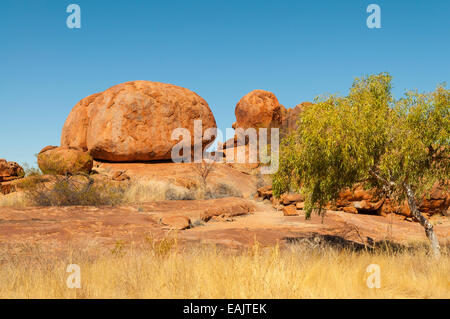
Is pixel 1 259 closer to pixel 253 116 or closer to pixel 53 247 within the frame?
pixel 53 247

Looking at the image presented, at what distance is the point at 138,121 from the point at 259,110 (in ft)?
58.8

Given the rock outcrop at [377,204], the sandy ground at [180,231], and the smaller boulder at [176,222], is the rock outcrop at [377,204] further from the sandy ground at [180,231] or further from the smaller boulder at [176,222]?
the smaller boulder at [176,222]

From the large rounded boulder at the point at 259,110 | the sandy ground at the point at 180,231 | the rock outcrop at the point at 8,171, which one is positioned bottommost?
the sandy ground at the point at 180,231

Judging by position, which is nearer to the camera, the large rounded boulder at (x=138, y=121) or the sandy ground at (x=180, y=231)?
the sandy ground at (x=180, y=231)

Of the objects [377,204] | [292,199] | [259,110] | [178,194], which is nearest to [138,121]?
[178,194]

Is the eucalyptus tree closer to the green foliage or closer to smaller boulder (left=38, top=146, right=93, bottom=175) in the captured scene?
the green foliage

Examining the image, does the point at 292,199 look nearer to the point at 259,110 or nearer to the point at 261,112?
the point at 261,112

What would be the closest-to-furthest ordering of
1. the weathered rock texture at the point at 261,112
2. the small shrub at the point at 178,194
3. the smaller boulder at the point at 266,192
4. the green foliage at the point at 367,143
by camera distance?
the green foliage at the point at 367,143 < the small shrub at the point at 178,194 < the smaller boulder at the point at 266,192 < the weathered rock texture at the point at 261,112

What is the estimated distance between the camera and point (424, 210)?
1591 centimetres

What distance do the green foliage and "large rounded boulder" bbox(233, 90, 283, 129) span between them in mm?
32539

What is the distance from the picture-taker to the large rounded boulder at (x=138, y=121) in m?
26.8

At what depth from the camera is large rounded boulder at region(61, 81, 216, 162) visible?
26.8 m

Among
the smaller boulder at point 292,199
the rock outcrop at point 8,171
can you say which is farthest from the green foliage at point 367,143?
the rock outcrop at point 8,171

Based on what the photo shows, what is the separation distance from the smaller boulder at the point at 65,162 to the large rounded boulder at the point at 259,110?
21.3m
